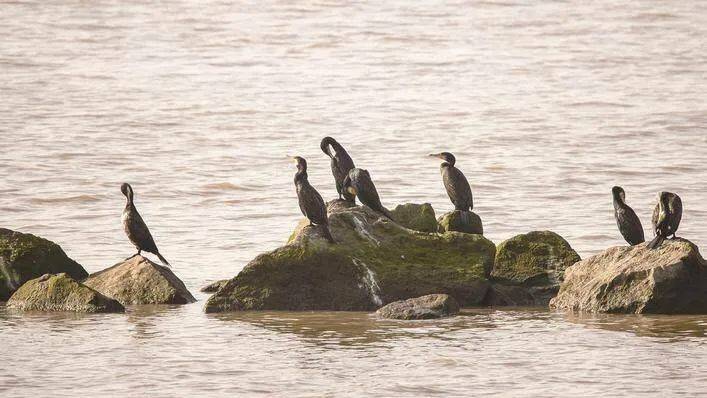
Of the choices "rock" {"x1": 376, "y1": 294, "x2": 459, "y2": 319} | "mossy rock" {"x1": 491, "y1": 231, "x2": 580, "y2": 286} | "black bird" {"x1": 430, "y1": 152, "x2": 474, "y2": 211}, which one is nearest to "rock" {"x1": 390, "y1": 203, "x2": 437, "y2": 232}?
"black bird" {"x1": 430, "y1": 152, "x2": 474, "y2": 211}

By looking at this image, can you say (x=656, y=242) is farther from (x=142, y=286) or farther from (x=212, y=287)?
(x=142, y=286)

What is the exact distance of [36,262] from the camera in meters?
12.6

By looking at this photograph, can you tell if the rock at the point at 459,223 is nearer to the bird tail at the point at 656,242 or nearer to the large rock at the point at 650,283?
the large rock at the point at 650,283

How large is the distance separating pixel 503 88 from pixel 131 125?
9595 millimetres

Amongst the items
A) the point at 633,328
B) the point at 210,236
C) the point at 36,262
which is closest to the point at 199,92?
the point at 210,236

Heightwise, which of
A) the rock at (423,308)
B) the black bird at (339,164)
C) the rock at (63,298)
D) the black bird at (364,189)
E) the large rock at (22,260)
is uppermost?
the black bird at (339,164)

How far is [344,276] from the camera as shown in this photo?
11992 mm

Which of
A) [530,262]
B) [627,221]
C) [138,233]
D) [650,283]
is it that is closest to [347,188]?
[530,262]

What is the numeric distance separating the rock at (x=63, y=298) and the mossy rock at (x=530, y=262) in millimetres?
3570

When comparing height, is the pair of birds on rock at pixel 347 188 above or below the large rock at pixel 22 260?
above

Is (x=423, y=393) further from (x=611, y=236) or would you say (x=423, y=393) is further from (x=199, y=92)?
(x=199, y=92)

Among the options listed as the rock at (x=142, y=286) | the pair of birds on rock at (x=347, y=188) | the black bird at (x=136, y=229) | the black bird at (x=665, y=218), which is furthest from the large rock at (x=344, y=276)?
the black bird at (x=665, y=218)

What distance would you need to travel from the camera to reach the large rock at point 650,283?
11.3 meters

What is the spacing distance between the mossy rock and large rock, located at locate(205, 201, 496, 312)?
0.44 meters
